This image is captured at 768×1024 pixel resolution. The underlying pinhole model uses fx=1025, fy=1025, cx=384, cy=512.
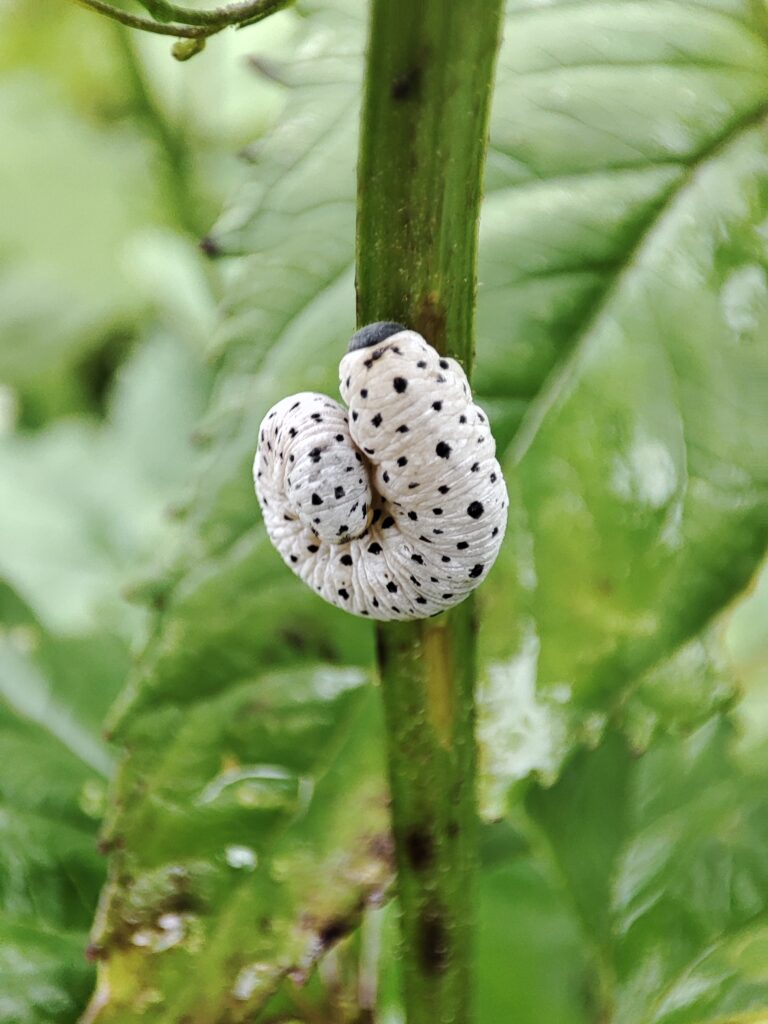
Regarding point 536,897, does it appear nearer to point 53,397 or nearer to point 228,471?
point 228,471

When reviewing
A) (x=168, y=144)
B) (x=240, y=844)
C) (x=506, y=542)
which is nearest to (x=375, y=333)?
(x=506, y=542)

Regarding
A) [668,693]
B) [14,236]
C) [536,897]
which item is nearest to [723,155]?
[668,693]

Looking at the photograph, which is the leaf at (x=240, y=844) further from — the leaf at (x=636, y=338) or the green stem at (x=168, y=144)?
the green stem at (x=168, y=144)

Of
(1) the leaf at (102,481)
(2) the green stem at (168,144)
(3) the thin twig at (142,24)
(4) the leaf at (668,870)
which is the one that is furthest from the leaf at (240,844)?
(2) the green stem at (168,144)

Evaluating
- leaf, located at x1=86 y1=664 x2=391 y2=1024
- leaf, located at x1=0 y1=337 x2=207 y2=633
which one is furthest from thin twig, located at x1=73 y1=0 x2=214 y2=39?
leaf, located at x1=0 y1=337 x2=207 y2=633

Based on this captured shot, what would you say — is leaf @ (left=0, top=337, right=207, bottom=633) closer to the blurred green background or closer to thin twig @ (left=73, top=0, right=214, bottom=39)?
the blurred green background

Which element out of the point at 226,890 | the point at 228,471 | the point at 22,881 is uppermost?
the point at 228,471

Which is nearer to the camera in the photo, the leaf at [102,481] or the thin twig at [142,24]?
the thin twig at [142,24]
